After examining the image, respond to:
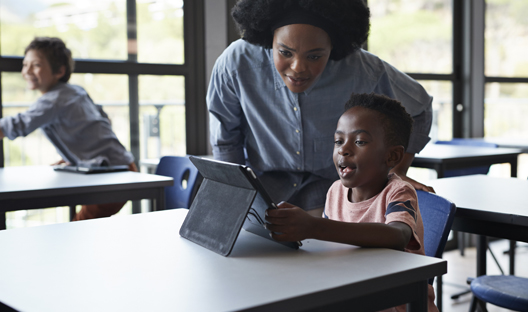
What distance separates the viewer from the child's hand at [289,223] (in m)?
1.02

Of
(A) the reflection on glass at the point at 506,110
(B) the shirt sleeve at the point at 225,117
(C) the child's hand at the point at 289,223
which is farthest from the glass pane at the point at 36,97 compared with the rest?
(A) the reflection on glass at the point at 506,110

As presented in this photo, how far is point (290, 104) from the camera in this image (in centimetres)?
175

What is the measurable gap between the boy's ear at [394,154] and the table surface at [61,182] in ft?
4.04

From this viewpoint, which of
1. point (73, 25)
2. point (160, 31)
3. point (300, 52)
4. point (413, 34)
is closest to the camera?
point (300, 52)

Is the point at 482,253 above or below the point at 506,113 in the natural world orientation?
below

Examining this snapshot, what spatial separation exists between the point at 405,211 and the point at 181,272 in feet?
1.62

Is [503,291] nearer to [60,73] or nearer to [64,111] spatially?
[64,111]

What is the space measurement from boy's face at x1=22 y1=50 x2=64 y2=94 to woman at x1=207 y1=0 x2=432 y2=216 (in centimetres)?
137

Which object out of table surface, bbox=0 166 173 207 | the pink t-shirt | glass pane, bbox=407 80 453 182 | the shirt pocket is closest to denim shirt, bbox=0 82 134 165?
table surface, bbox=0 166 173 207

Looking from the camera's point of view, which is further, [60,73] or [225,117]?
[60,73]

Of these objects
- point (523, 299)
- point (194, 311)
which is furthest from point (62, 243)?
point (523, 299)

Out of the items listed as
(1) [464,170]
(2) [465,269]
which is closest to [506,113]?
(2) [465,269]

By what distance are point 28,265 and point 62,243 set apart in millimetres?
174

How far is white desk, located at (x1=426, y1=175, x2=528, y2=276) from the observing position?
4.78 ft
